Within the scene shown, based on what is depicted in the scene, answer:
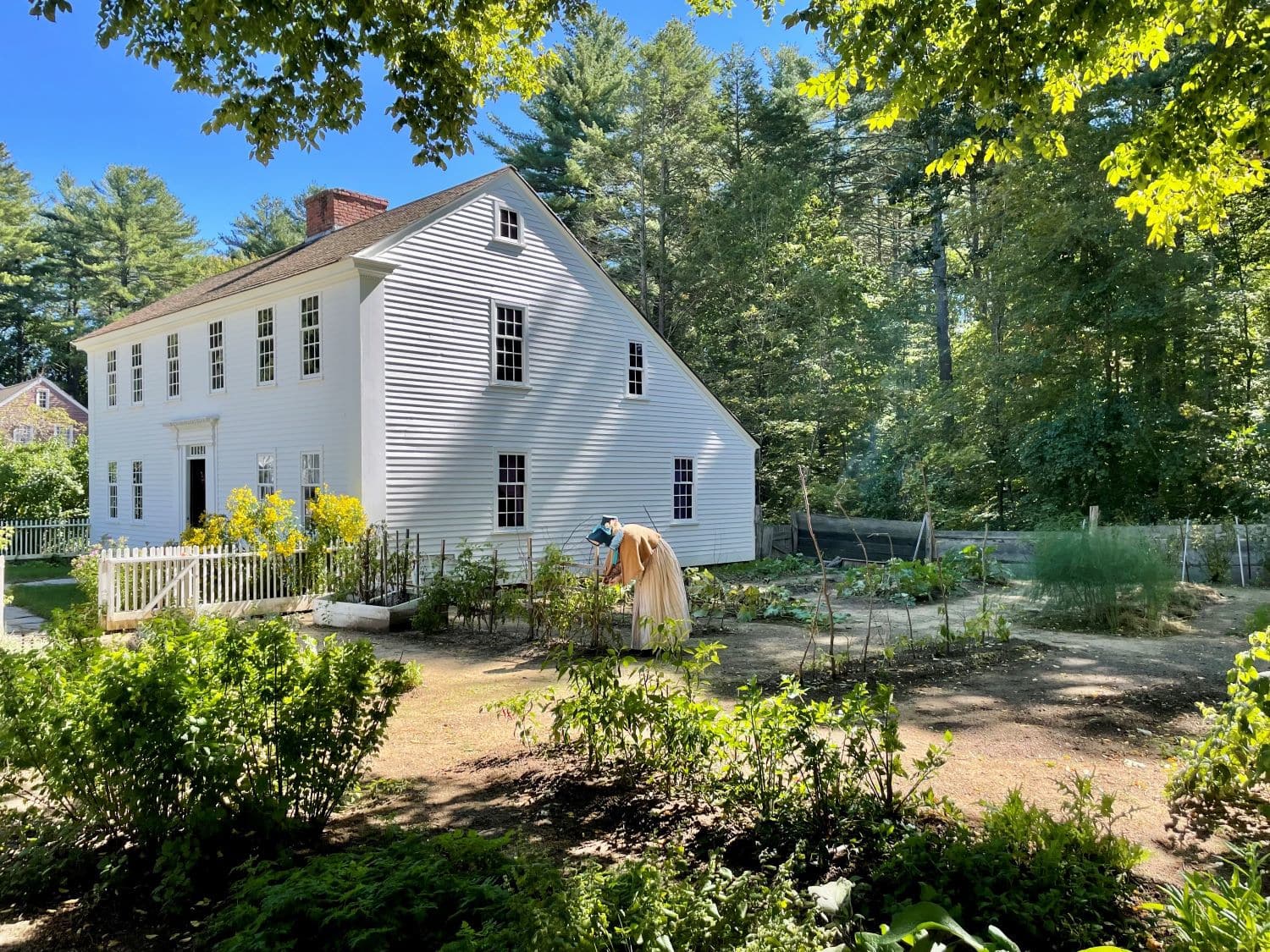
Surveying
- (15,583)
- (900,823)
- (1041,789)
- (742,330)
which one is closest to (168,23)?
(900,823)

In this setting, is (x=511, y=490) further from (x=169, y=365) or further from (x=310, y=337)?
(x=169, y=365)

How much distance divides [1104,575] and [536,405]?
1170 cm

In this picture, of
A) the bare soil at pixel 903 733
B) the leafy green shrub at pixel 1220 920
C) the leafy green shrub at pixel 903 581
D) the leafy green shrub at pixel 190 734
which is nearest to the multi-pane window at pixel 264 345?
the bare soil at pixel 903 733

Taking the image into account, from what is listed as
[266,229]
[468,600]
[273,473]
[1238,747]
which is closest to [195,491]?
[273,473]

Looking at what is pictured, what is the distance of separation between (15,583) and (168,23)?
16.7 m

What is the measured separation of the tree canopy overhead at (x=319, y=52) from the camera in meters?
5.72

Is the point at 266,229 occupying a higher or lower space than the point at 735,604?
higher

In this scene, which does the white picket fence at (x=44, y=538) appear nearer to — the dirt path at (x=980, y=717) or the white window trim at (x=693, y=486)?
the white window trim at (x=693, y=486)

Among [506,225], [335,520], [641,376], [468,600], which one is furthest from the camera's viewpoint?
[641,376]

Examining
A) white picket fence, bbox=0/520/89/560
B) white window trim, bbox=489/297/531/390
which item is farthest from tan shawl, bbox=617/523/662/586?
white picket fence, bbox=0/520/89/560

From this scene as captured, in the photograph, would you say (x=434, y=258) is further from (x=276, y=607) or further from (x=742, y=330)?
(x=742, y=330)

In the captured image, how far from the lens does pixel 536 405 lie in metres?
17.8

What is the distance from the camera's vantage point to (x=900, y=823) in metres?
3.66

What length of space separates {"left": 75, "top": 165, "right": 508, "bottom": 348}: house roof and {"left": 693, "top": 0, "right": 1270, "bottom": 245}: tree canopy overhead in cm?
1131
